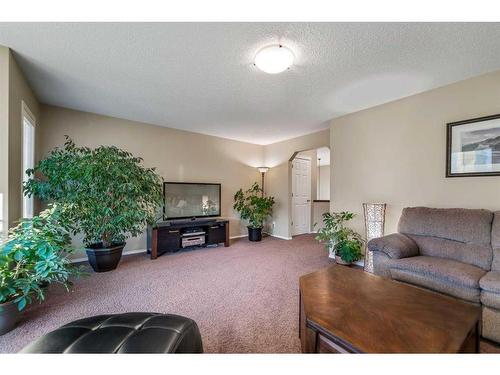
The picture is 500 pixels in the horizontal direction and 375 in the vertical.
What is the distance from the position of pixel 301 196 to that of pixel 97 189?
431cm

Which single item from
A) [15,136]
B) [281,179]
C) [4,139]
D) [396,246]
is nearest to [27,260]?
[4,139]

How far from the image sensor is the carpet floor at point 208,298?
5.09ft

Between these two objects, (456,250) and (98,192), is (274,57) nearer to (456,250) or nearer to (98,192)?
(456,250)

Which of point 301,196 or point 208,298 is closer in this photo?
point 208,298

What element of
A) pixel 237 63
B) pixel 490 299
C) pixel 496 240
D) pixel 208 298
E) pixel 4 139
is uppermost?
pixel 237 63

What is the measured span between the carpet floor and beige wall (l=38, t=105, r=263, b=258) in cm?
127

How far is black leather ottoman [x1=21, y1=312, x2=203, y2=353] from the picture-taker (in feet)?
3.06

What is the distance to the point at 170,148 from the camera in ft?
13.6

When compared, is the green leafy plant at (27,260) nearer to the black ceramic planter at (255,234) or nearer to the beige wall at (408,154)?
the black ceramic planter at (255,234)

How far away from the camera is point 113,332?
1.04 m

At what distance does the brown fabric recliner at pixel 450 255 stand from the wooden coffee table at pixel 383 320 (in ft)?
1.78
